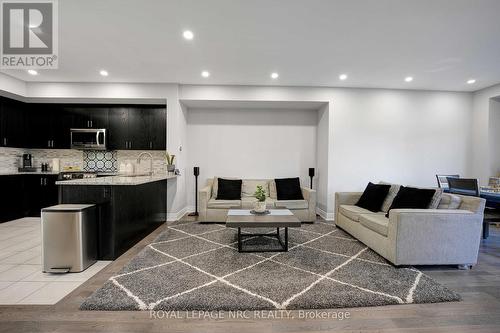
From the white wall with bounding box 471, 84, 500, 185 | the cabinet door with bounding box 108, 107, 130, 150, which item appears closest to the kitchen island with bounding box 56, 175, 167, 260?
the cabinet door with bounding box 108, 107, 130, 150

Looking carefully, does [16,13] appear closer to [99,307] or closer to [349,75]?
[99,307]

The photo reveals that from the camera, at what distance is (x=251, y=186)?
4.98 metres

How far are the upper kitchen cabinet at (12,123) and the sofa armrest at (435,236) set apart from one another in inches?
281

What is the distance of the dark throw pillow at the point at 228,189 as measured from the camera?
183 inches

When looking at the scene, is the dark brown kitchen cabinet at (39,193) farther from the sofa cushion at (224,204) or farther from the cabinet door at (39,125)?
the sofa cushion at (224,204)

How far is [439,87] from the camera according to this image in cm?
459

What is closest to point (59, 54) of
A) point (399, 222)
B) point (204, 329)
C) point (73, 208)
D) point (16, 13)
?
point (16, 13)

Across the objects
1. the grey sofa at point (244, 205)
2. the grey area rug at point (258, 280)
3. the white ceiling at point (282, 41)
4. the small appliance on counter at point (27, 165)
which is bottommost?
the grey area rug at point (258, 280)

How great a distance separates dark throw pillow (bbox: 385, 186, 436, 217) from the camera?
2.80 m

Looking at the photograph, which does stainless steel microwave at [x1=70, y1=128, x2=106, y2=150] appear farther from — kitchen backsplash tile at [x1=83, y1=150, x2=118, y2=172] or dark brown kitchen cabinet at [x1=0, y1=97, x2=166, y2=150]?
kitchen backsplash tile at [x1=83, y1=150, x2=118, y2=172]

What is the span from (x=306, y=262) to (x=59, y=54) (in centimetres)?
473

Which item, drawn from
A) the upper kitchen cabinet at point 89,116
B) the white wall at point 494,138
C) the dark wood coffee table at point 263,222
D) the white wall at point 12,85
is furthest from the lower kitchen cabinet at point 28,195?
the white wall at point 494,138

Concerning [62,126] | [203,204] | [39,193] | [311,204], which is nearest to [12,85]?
[62,126]

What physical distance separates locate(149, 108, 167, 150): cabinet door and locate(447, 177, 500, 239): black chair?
5554 millimetres
